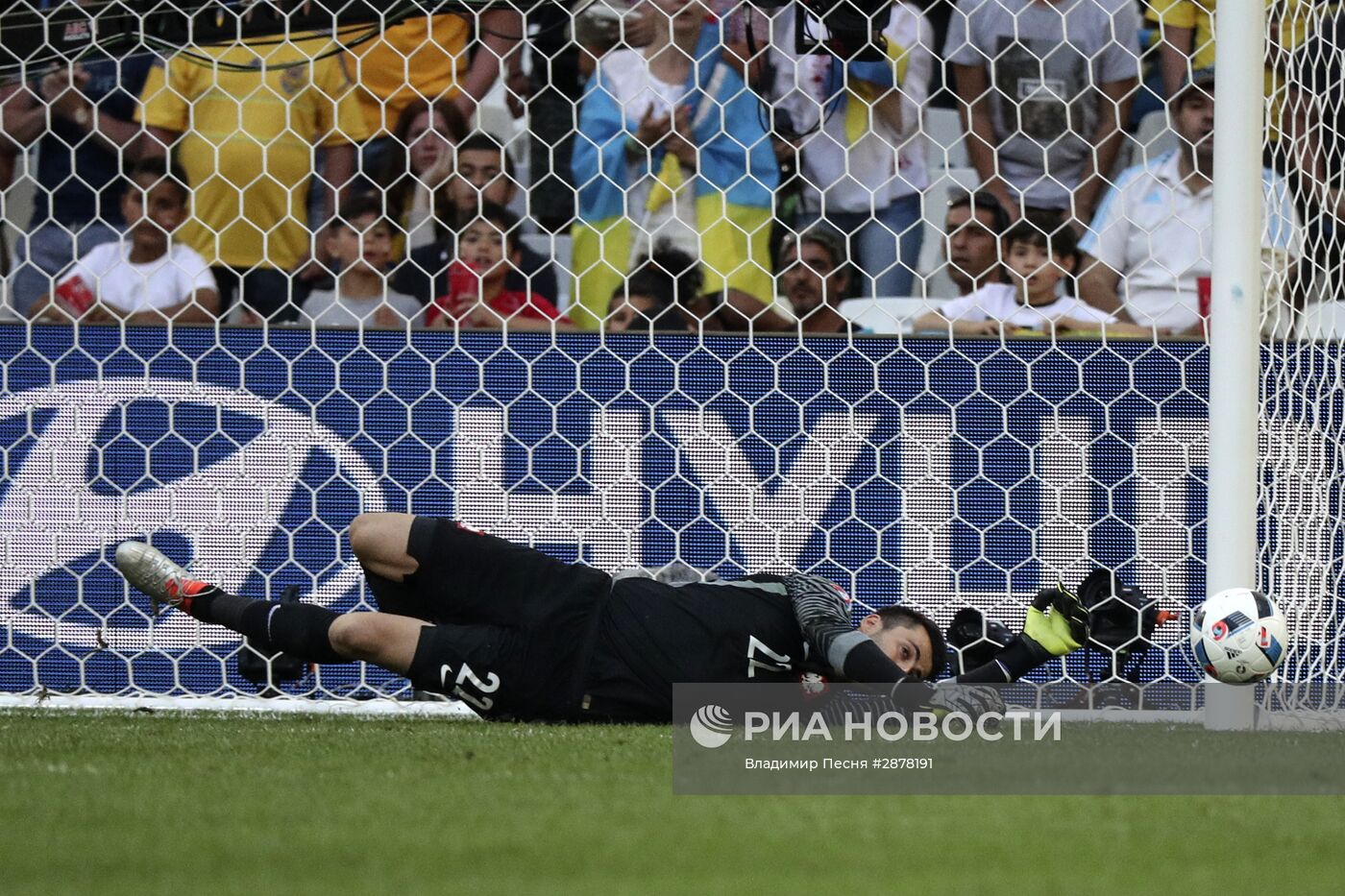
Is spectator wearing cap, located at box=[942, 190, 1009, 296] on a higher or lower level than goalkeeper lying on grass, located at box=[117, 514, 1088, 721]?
higher

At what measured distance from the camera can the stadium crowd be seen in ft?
16.0

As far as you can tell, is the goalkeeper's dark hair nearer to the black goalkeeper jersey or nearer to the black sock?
the black goalkeeper jersey

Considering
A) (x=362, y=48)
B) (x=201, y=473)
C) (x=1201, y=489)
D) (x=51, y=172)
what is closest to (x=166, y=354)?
(x=201, y=473)

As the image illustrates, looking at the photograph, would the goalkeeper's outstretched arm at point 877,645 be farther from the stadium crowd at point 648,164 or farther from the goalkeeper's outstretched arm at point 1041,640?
the stadium crowd at point 648,164

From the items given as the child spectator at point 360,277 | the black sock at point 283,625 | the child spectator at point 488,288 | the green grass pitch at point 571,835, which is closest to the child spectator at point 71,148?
the child spectator at point 360,277

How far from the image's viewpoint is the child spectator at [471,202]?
4.93 metres

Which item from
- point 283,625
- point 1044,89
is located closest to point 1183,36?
point 1044,89

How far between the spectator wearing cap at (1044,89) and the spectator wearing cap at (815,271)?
1.64 feet

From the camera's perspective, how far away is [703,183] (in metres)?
4.92

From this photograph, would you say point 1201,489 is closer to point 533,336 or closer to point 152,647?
point 533,336

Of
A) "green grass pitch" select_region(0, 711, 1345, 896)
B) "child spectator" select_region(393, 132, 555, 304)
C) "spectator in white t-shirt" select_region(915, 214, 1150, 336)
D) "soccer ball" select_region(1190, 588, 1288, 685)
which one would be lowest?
"soccer ball" select_region(1190, 588, 1288, 685)

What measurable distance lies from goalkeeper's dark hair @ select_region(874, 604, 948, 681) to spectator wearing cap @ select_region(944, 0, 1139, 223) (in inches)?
62.9
